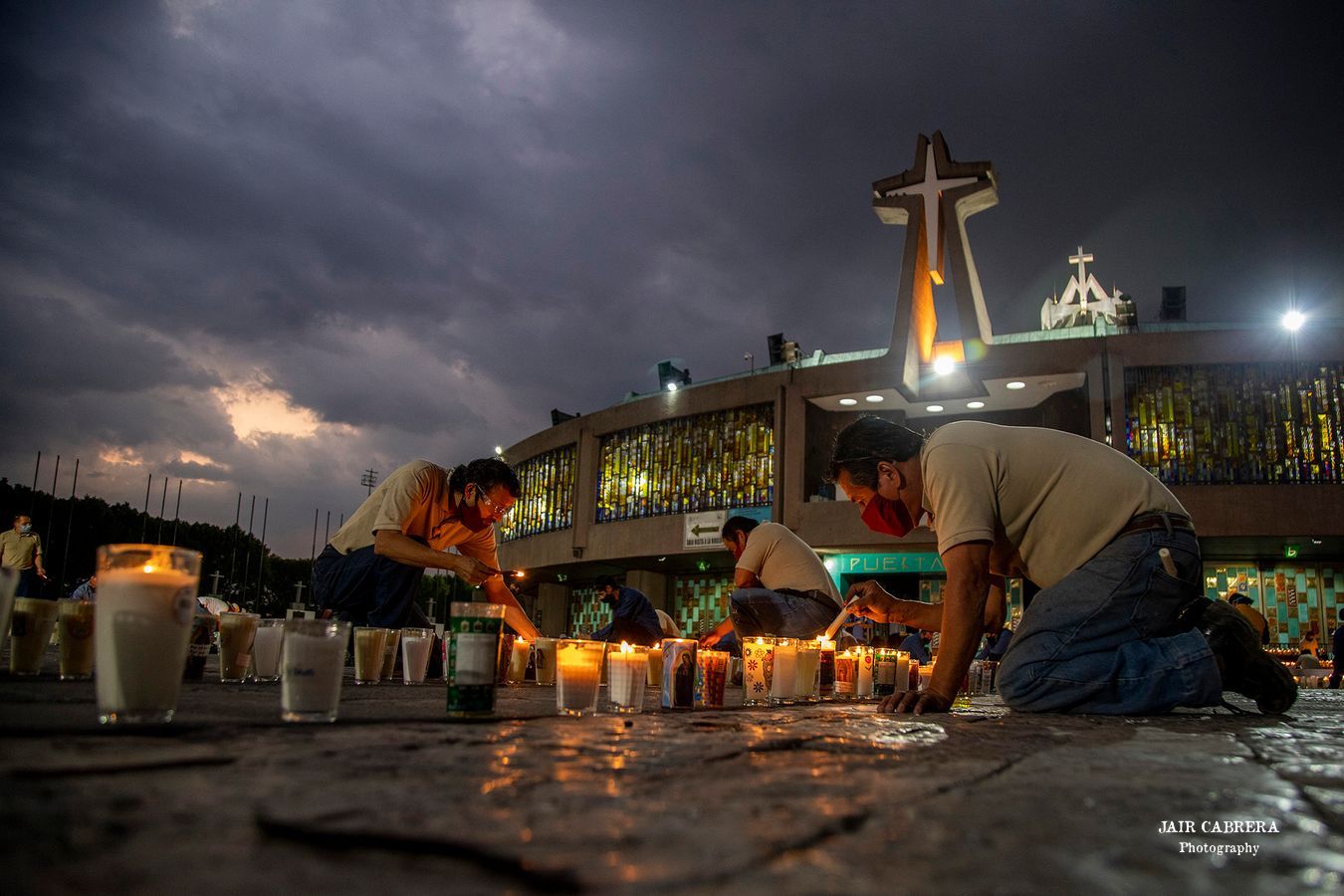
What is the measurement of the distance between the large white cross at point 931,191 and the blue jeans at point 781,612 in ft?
42.3

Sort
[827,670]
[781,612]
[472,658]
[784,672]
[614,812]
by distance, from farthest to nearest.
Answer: [781,612]
[827,670]
[784,672]
[472,658]
[614,812]

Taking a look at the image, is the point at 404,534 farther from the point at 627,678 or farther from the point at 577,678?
the point at 577,678

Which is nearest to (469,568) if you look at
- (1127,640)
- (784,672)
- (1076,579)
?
(784,672)

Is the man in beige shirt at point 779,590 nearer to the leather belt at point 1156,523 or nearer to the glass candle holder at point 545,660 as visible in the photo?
the glass candle holder at point 545,660

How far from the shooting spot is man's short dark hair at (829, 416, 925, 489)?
3838 mm

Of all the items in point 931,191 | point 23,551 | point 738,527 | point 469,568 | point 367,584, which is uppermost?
point 931,191

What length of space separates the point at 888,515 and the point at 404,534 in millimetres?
3120

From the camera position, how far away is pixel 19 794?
2.98ft

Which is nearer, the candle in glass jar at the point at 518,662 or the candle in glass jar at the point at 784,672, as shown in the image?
the candle in glass jar at the point at 784,672

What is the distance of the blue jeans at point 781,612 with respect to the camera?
6.58 m

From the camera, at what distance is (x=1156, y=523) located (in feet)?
11.4

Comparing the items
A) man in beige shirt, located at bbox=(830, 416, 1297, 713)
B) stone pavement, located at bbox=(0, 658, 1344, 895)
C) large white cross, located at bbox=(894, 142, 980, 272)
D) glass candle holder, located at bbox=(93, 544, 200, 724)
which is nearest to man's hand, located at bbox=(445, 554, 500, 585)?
man in beige shirt, located at bbox=(830, 416, 1297, 713)

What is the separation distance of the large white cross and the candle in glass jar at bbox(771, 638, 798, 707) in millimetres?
15311

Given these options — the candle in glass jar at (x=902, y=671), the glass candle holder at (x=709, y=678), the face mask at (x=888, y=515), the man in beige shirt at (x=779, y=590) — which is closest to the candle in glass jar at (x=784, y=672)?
the glass candle holder at (x=709, y=678)
